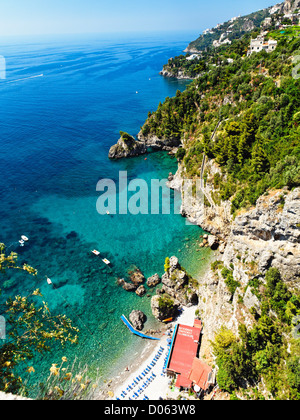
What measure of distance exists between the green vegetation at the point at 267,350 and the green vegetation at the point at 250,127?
41.9 feet

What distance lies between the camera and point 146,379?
29141 millimetres

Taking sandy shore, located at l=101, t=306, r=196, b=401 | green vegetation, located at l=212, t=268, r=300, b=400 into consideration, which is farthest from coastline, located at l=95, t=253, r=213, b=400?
green vegetation, located at l=212, t=268, r=300, b=400

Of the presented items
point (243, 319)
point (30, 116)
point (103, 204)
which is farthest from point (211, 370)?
point (30, 116)

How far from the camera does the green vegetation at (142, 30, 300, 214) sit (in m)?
33.1

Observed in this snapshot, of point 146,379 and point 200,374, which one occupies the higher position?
point 200,374

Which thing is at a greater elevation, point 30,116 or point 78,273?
point 30,116

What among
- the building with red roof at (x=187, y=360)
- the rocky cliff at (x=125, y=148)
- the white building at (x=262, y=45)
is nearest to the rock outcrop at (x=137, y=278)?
the building with red roof at (x=187, y=360)

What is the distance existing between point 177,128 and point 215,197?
42.7m

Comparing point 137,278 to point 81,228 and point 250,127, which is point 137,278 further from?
point 250,127

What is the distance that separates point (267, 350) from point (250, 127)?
34.7m

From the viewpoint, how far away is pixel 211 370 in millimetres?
27266

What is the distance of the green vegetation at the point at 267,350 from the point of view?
21922mm

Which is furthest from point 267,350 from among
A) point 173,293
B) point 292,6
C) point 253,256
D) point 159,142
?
point 292,6
